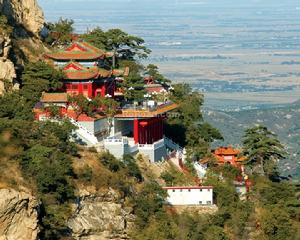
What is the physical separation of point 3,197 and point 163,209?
9.58 m

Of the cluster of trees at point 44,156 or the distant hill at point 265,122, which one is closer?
the cluster of trees at point 44,156

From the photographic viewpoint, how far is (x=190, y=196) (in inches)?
1987

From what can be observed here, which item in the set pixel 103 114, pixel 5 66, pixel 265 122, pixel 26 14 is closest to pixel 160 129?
pixel 103 114

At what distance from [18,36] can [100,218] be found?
16.3 meters

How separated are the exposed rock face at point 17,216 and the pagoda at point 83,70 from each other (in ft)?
43.0

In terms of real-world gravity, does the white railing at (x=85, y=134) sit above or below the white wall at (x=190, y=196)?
above

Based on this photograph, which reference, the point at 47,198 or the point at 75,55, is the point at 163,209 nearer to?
the point at 47,198

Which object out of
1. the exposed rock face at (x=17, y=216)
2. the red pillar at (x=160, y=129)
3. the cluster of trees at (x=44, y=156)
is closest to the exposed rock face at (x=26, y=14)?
the cluster of trees at (x=44, y=156)

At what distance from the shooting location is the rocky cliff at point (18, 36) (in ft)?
173

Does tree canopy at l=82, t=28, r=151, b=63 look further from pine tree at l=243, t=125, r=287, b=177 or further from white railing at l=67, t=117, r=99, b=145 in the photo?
white railing at l=67, t=117, r=99, b=145

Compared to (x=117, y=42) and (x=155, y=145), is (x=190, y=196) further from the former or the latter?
(x=117, y=42)

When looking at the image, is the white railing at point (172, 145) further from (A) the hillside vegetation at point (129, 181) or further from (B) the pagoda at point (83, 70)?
(B) the pagoda at point (83, 70)

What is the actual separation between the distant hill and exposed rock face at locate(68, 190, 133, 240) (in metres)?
96.8

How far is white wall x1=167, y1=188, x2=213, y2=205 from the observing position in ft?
165
